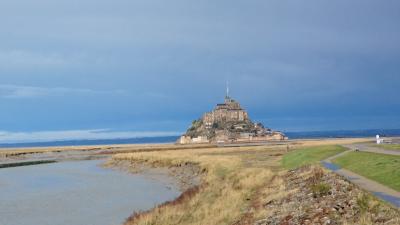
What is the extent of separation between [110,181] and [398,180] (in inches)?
1335

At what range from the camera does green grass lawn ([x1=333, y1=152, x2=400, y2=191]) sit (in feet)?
81.5

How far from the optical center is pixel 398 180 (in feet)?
78.8

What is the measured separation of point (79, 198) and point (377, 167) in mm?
22034

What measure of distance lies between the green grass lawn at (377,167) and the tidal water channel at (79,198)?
527 inches

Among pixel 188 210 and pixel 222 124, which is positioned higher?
pixel 222 124

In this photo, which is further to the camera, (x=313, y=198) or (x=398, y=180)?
(x=398, y=180)

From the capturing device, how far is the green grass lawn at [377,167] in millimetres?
24848

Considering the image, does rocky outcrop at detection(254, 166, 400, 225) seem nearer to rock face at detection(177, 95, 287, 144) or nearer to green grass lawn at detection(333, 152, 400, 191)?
green grass lawn at detection(333, 152, 400, 191)

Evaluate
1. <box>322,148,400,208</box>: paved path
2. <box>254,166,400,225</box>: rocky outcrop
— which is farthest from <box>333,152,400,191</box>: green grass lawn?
<box>254,166,400,225</box>: rocky outcrop

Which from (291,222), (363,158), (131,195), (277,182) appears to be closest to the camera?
(291,222)

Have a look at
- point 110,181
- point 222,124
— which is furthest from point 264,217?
point 222,124

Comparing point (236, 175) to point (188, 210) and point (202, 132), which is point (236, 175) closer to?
point (188, 210)

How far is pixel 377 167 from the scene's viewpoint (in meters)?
30.0

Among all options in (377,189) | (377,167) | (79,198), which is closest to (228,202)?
(377,189)
